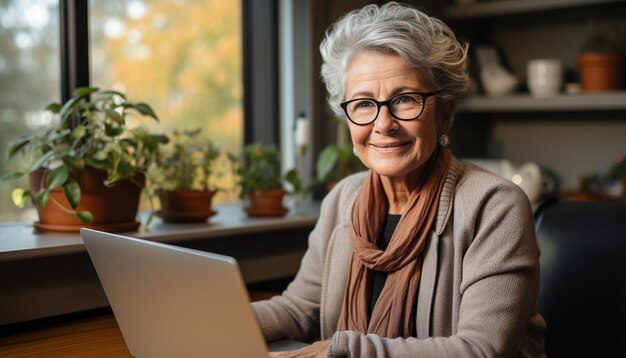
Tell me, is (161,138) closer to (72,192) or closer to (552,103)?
(72,192)

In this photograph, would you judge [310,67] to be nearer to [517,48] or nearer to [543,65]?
[543,65]

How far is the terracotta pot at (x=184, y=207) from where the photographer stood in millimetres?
2062

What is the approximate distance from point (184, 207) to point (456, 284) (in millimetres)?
893

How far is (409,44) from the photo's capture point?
4.83 ft

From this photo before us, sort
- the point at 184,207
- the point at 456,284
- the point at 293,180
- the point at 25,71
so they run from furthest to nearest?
1. the point at 25,71
2. the point at 293,180
3. the point at 184,207
4. the point at 456,284

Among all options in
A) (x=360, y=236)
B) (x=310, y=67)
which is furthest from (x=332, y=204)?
(x=310, y=67)

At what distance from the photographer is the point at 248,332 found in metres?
1.05

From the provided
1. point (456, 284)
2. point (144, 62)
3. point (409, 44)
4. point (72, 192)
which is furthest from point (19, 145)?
point (144, 62)

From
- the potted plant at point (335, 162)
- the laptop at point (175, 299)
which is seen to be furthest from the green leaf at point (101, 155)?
the potted plant at point (335, 162)

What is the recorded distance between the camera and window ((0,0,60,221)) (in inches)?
91.0

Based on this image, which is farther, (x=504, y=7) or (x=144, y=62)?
(x=144, y=62)

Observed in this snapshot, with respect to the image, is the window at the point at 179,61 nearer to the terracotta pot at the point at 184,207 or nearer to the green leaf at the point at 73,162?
the terracotta pot at the point at 184,207

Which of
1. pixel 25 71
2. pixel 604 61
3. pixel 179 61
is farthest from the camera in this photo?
pixel 179 61

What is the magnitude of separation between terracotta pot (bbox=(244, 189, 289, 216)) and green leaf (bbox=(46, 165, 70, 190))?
0.66 metres
